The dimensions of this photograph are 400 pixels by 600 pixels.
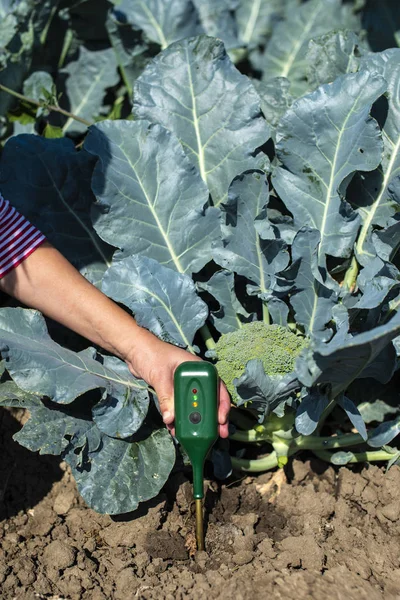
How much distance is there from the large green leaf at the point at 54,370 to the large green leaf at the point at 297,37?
6.37 ft

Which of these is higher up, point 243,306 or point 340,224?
point 340,224

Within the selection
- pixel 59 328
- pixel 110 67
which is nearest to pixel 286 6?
pixel 110 67

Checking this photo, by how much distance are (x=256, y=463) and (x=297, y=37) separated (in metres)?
2.35

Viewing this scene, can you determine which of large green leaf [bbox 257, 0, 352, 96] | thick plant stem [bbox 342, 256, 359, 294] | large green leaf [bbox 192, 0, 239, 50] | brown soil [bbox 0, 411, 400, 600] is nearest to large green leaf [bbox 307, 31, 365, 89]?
large green leaf [bbox 257, 0, 352, 96]

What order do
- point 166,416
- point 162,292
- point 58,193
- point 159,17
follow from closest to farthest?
point 166,416 → point 162,292 → point 58,193 → point 159,17

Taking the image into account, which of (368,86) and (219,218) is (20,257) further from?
(368,86)

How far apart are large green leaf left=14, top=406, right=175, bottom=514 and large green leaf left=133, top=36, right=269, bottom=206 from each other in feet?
3.47

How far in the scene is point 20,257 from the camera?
243cm

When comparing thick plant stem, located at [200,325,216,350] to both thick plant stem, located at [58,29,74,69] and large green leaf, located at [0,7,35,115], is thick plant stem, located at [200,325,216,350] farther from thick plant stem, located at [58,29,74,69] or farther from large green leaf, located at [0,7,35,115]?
thick plant stem, located at [58,29,74,69]

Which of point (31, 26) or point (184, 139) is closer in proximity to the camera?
point (184, 139)

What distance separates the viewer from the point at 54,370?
2.32 metres

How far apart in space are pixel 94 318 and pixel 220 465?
2.34 ft

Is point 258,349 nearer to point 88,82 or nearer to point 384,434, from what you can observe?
point 384,434

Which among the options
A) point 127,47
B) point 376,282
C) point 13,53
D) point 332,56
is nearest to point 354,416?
point 376,282
